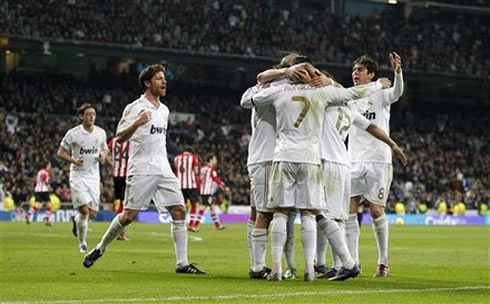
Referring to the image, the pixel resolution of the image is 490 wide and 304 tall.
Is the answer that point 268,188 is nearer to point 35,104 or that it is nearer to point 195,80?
point 35,104

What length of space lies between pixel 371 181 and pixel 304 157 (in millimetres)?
2555

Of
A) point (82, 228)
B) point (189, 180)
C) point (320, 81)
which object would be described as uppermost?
point (320, 81)

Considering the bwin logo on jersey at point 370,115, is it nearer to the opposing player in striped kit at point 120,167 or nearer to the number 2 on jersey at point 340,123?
the number 2 on jersey at point 340,123

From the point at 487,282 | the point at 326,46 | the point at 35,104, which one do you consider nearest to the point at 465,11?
the point at 326,46

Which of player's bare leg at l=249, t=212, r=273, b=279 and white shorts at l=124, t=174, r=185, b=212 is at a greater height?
white shorts at l=124, t=174, r=185, b=212

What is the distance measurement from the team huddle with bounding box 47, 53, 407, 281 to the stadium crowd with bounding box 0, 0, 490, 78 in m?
42.6

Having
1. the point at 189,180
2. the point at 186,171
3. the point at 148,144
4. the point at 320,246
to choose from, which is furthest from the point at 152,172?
A: the point at 186,171

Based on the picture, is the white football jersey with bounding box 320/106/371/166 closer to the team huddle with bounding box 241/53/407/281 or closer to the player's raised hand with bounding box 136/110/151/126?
the team huddle with bounding box 241/53/407/281

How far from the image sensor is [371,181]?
1495 centimetres

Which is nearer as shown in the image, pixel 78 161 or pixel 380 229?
pixel 380 229

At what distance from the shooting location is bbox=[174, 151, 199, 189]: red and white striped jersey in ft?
A: 110

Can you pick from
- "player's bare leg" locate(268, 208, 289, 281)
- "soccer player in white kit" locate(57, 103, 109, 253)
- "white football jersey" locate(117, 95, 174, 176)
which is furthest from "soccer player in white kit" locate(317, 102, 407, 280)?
"soccer player in white kit" locate(57, 103, 109, 253)

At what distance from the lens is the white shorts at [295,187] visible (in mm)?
12609

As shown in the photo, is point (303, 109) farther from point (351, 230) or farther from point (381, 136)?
point (351, 230)
